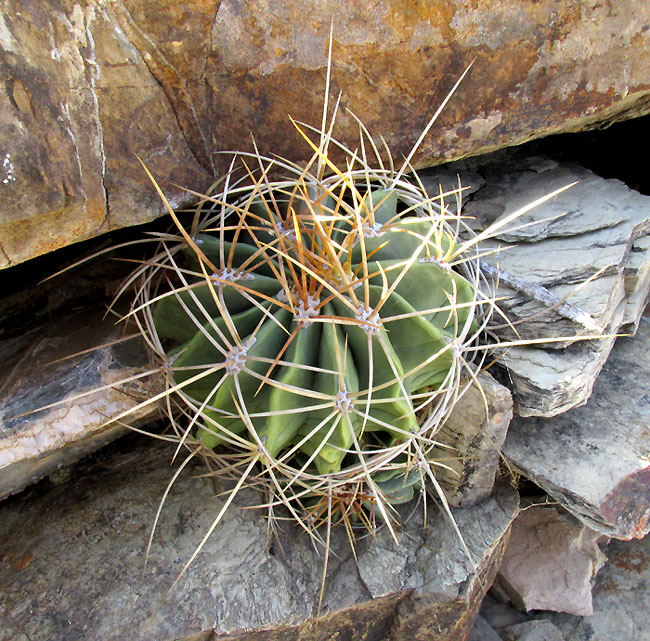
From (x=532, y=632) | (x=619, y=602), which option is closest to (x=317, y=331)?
(x=532, y=632)

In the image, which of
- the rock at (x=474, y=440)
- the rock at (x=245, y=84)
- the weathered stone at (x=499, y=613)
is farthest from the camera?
the weathered stone at (x=499, y=613)

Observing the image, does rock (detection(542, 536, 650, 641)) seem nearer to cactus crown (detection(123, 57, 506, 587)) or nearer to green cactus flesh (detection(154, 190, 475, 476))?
cactus crown (detection(123, 57, 506, 587))

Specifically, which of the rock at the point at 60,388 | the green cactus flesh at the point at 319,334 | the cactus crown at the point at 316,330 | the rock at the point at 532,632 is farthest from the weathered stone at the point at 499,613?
the rock at the point at 60,388

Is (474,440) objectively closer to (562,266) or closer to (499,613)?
(562,266)

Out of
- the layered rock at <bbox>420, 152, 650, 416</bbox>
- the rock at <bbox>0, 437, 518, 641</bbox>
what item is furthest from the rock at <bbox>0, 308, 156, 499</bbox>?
the layered rock at <bbox>420, 152, 650, 416</bbox>

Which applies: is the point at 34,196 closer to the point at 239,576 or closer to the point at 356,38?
the point at 356,38

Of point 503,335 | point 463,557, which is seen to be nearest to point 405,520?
point 463,557

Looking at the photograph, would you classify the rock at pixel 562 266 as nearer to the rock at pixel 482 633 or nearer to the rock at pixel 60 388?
the rock at pixel 482 633
